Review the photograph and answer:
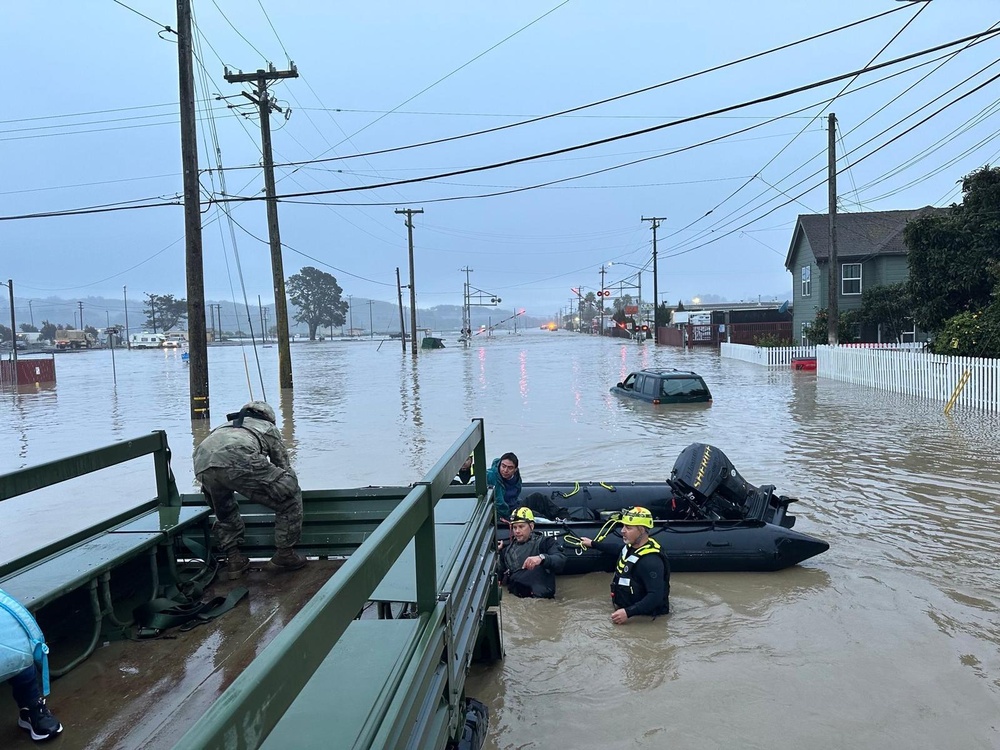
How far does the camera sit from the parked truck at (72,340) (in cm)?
10978

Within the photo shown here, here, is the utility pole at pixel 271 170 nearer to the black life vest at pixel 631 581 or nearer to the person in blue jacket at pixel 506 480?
the person in blue jacket at pixel 506 480

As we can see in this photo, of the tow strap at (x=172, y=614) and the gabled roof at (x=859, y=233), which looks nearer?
the tow strap at (x=172, y=614)

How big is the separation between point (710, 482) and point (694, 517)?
0.46 m

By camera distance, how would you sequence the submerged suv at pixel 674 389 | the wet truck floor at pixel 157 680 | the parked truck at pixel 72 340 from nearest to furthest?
the wet truck floor at pixel 157 680 → the submerged suv at pixel 674 389 → the parked truck at pixel 72 340

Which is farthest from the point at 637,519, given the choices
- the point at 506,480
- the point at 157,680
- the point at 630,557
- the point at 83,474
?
the point at 83,474

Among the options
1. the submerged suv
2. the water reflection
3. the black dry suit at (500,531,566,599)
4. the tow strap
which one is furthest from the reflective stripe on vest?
the submerged suv

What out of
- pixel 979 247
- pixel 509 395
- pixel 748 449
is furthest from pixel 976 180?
pixel 509 395

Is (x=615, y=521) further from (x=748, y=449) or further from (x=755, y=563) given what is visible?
(x=748, y=449)

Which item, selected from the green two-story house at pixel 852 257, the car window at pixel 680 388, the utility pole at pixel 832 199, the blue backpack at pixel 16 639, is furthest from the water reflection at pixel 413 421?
the green two-story house at pixel 852 257

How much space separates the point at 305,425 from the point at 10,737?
53.7 ft

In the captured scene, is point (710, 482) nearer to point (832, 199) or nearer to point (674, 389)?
point (674, 389)

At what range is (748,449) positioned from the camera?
13.9m

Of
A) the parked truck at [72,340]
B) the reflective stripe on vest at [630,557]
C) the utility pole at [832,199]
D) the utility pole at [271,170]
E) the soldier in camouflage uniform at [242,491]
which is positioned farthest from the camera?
the parked truck at [72,340]

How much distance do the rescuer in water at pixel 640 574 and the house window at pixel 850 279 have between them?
3524cm
